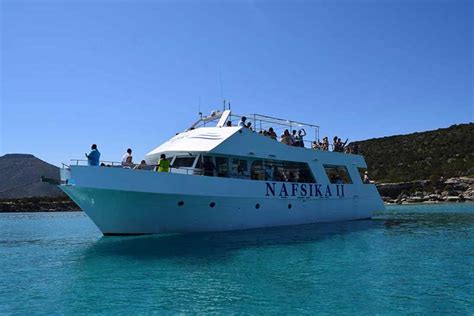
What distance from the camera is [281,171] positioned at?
20578 mm

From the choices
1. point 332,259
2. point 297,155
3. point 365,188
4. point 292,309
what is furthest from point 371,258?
point 365,188

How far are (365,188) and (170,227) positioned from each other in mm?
→ 13213

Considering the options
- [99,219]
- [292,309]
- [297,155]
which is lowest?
[292,309]

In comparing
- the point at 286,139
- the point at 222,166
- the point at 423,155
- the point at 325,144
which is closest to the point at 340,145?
the point at 325,144

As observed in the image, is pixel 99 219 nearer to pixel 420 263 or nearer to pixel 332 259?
pixel 332 259

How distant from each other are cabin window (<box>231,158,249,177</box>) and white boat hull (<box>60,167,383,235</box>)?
84 cm

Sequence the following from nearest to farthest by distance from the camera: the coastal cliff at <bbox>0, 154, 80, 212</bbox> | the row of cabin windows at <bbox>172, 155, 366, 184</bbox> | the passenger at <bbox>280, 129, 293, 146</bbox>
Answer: the row of cabin windows at <bbox>172, 155, 366, 184</bbox>
the passenger at <bbox>280, 129, 293, 146</bbox>
the coastal cliff at <bbox>0, 154, 80, 212</bbox>

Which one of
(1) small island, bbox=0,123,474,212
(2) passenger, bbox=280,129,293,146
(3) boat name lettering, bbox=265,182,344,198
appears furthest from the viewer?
(1) small island, bbox=0,123,474,212

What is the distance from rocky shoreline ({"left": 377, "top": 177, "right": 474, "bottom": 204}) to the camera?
48906 mm

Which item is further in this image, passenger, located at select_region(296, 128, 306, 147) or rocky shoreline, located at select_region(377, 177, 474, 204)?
rocky shoreline, located at select_region(377, 177, 474, 204)

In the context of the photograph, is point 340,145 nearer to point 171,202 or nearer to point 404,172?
point 171,202

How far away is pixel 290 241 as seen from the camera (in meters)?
14.2

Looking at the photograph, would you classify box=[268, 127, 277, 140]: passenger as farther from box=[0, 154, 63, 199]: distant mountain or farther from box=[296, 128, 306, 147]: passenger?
box=[0, 154, 63, 199]: distant mountain

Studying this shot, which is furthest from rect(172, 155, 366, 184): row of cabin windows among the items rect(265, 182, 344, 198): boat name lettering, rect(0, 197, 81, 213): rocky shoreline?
rect(0, 197, 81, 213): rocky shoreline
